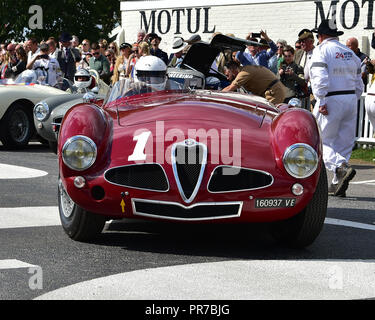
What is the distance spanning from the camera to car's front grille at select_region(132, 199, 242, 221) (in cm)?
582

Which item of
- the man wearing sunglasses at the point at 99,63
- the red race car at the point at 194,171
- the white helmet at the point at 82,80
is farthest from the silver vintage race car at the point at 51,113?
the red race car at the point at 194,171

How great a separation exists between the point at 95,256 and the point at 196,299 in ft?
4.44

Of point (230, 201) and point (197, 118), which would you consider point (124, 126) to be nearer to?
point (197, 118)

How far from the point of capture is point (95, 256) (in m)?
5.80

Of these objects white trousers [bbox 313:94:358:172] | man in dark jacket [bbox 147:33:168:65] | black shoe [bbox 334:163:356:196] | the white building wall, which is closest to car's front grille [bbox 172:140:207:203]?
black shoe [bbox 334:163:356:196]

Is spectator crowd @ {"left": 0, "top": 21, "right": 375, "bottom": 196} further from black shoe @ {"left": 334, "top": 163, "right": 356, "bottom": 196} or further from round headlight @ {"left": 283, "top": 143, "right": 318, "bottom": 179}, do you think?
round headlight @ {"left": 283, "top": 143, "right": 318, "bottom": 179}

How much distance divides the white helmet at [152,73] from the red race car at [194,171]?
1536mm

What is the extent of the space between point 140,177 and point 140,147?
0.21 meters

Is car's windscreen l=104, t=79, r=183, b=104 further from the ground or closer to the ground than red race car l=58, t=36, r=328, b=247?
further from the ground

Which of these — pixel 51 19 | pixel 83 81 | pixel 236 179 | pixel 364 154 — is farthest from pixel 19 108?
pixel 51 19

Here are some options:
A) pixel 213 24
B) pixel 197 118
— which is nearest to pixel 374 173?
pixel 197 118

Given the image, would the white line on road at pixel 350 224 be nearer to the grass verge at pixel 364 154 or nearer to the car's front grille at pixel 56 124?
the car's front grille at pixel 56 124

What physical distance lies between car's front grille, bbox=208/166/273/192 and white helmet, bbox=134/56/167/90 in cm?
213
